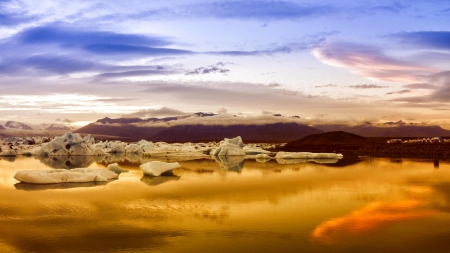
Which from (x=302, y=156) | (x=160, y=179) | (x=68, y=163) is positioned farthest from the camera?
(x=302, y=156)

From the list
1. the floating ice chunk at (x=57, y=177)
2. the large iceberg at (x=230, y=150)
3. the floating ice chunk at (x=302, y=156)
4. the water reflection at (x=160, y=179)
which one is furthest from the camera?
the large iceberg at (x=230, y=150)

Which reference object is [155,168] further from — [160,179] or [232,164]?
[232,164]

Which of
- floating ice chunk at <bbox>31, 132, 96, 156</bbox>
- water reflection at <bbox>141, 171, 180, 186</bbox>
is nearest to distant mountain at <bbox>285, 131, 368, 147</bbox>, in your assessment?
floating ice chunk at <bbox>31, 132, 96, 156</bbox>

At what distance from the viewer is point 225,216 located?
9.84 meters

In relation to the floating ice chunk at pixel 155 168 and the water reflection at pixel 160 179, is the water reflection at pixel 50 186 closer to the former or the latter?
the water reflection at pixel 160 179

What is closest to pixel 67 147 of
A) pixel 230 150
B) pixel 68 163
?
pixel 68 163

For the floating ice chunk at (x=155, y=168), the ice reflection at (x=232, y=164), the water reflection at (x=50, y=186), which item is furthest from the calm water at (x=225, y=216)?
the ice reflection at (x=232, y=164)

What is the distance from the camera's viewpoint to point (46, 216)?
9.88 meters

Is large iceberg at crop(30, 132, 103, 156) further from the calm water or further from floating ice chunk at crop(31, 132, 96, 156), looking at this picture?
the calm water

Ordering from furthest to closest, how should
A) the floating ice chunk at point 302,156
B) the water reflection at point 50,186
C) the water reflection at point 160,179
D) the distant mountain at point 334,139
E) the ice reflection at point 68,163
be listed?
the distant mountain at point 334,139 → the floating ice chunk at point 302,156 → the ice reflection at point 68,163 → the water reflection at point 160,179 → the water reflection at point 50,186

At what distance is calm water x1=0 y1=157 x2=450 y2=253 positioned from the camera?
755cm

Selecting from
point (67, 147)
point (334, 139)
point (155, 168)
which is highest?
point (334, 139)

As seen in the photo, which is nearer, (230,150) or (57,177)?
(57,177)

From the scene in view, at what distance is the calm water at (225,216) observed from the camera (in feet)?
24.8
